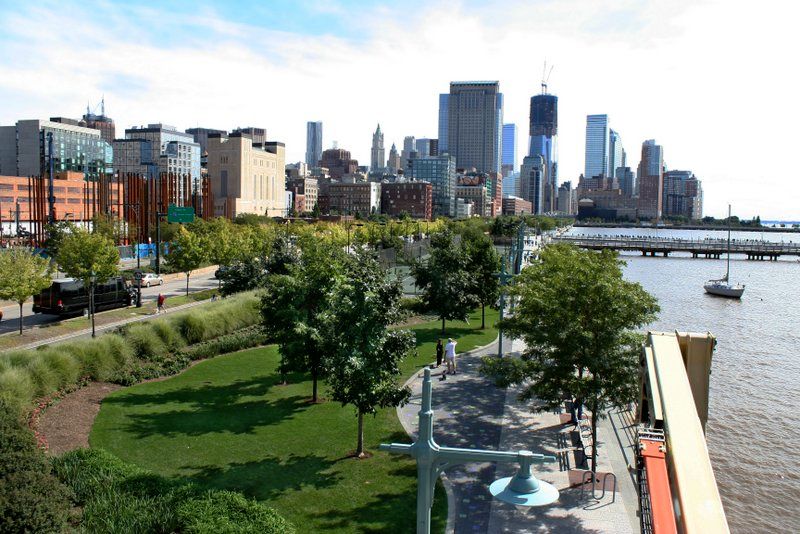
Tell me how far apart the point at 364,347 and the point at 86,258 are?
2224 centimetres

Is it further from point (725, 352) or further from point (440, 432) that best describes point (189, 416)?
point (725, 352)

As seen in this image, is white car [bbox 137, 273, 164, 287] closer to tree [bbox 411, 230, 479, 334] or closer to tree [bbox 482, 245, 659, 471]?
tree [bbox 411, 230, 479, 334]

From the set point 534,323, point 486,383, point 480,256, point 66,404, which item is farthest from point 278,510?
point 480,256

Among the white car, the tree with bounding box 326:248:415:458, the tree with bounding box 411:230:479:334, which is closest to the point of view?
the tree with bounding box 326:248:415:458

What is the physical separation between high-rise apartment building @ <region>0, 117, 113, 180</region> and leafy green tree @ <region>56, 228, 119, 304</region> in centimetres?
13048

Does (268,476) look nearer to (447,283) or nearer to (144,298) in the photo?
(447,283)

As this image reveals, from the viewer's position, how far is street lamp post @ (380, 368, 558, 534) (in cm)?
674

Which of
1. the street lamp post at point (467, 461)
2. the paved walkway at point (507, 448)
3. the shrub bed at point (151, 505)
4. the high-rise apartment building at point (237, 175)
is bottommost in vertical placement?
the paved walkway at point (507, 448)

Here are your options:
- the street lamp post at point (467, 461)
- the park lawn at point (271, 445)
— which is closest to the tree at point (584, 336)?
the park lawn at point (271, 445)

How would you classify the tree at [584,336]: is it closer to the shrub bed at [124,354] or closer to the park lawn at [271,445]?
the park lawn at [271,445]

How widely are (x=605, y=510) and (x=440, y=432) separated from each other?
5.51m

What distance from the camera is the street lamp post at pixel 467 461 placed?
6.74 m

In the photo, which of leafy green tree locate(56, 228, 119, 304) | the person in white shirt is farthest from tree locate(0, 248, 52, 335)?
the person in white shirt

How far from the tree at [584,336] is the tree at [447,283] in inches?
589
